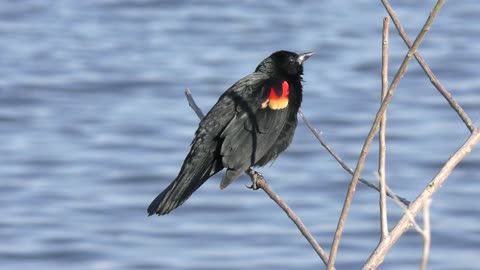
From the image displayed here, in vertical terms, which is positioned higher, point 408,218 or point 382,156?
point 382,156

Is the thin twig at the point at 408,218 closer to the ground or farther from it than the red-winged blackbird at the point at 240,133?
closer to the ground

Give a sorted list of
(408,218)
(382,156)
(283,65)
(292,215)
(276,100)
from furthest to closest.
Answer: (283,65)
(276,100)
(292,215)
(382,156)
(408,218)

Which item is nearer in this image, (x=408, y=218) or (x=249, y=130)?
(x=408, y=218)

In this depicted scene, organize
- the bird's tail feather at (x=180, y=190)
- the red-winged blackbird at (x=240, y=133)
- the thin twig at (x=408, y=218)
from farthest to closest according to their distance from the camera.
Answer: the red-winged blackbird at (x=240, y=133) < the bird's tail feather at (x=180, y=190) < the thin twig at (x=408, y=218)

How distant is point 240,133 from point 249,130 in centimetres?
5

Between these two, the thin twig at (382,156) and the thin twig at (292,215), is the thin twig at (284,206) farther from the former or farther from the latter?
the thin twig at (382,156)

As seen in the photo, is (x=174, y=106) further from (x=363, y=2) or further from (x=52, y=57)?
(x=363, y=2)

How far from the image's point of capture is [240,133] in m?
4.66

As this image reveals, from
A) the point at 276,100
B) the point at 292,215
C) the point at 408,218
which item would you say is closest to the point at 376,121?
the point at 408,218

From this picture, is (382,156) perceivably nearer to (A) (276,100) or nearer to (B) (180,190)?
(B) (180,190)

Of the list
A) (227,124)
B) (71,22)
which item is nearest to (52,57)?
(71,22)

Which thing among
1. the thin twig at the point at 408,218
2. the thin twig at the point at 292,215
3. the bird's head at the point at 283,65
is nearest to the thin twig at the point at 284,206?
the thin twig at the point at 292,215

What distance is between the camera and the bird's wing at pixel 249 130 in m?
4.55

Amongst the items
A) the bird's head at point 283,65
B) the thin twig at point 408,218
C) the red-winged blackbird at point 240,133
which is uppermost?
the bird's head at point 283,65
